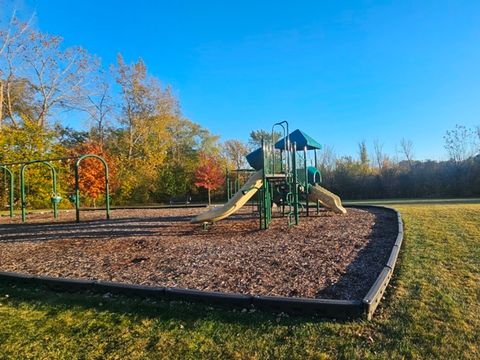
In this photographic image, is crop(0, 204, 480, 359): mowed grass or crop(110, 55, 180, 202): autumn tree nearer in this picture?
crop(0, 204, 480, 359): mowed grass

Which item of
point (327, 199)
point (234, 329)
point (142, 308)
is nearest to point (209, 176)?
point (327, 199)

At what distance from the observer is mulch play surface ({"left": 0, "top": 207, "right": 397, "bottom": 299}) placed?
426 centimetres

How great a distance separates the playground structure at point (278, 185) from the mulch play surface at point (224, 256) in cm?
51

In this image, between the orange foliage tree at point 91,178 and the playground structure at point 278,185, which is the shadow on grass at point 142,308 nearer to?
the playground structure at point 278,185

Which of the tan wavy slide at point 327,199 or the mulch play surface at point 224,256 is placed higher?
the tan wavy slide at point 327,199

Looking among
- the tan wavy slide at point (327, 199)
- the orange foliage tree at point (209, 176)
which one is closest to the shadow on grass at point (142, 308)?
the tan wavy slide at point (327, 199)

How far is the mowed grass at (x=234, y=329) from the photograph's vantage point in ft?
8.80

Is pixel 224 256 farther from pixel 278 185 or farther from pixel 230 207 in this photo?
pixel 278 185

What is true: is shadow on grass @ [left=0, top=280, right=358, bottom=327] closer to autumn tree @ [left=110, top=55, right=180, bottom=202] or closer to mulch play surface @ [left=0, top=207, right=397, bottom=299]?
mulch play surface @ [left=0, top=207, right=397, bottom=299]

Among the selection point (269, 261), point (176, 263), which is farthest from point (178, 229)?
point (269, 261)

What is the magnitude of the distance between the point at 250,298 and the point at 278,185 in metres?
7.66

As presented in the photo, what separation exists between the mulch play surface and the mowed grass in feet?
1.94

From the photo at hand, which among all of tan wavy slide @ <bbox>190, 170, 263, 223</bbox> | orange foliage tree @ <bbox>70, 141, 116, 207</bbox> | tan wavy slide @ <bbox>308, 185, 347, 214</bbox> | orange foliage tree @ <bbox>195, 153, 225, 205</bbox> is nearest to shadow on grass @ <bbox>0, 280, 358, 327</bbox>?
tan wavy slide @ <bbox>190, 170, 263, 223</bbox>

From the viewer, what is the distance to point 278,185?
36.0 feet
